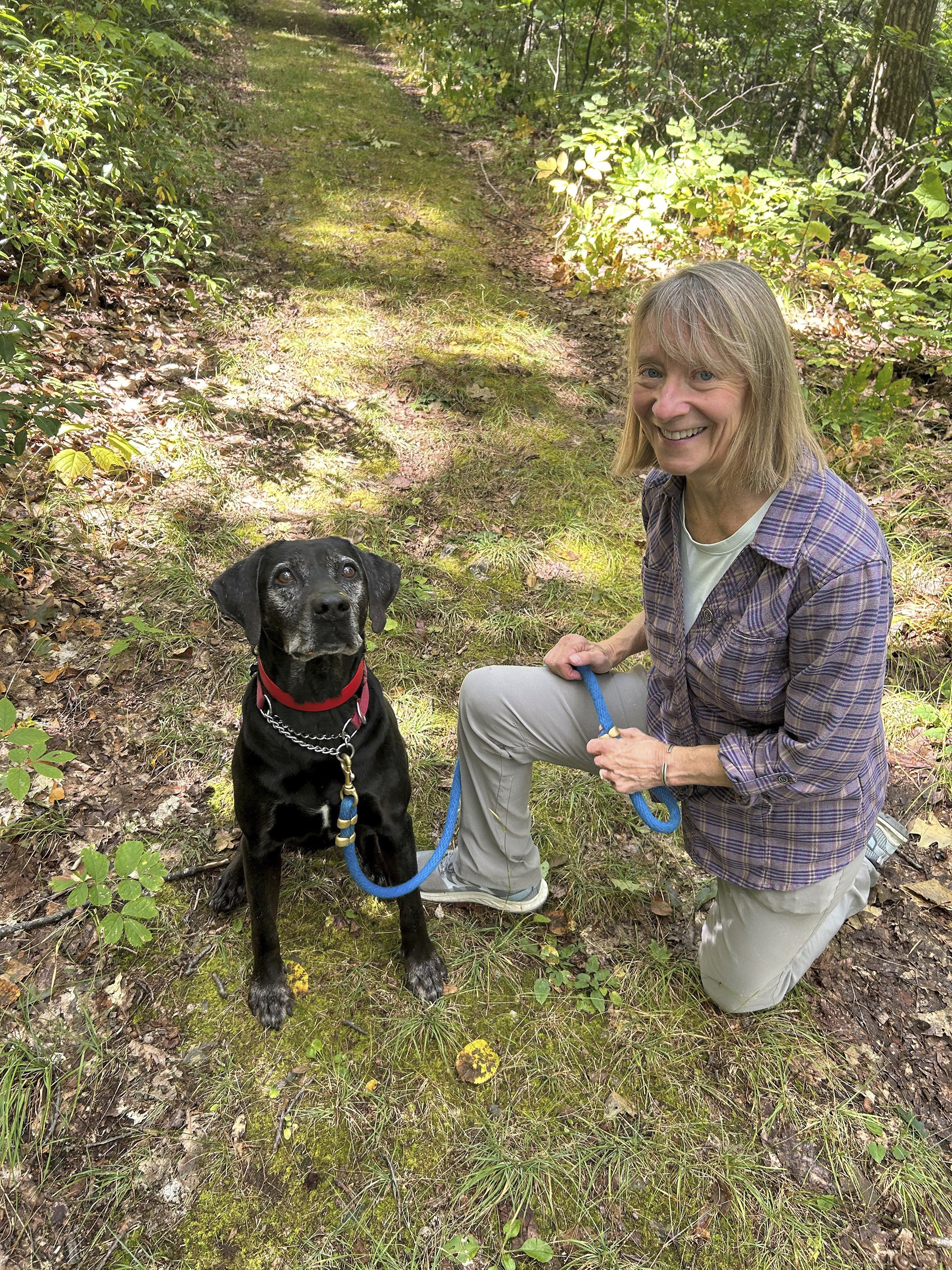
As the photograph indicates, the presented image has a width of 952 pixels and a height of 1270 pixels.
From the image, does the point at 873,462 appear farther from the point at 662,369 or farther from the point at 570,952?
the point at 570,952

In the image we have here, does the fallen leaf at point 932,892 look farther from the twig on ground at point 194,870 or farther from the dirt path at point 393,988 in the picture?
the twig on ground at point 194,870

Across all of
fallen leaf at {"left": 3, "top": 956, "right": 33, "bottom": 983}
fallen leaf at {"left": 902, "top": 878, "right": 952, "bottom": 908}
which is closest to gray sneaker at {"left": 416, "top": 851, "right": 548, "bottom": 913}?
fallen leaf at {"left": 3, "top": 956, "right": 33, "bottom": 983}

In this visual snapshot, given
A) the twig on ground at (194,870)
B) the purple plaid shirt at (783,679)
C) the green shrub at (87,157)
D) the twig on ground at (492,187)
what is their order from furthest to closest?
1. the twig on ground at (492,187)
2. the green shrub at (87,157)
3. the twig on ground at (194,870)
4. the purple plaid shirt at (783,679)

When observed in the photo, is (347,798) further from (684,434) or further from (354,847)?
(684,434)

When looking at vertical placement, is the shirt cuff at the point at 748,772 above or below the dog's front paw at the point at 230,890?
above

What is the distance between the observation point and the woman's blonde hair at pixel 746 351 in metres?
1.86

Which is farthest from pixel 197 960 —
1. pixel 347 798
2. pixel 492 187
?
pixel 492 187

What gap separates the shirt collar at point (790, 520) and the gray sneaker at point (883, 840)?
3.74 ft

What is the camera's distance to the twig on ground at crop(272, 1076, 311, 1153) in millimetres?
2160

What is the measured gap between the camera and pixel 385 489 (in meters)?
4.79

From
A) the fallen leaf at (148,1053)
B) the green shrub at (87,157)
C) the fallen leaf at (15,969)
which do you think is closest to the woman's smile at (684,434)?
the fallen leaf at (148,1053)

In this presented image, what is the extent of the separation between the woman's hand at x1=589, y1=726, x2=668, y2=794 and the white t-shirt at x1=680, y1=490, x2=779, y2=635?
354 millimetres

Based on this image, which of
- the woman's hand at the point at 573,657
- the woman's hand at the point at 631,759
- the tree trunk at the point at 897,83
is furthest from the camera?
the tree trunk at the point at 897,83

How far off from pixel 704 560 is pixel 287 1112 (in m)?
2.07
